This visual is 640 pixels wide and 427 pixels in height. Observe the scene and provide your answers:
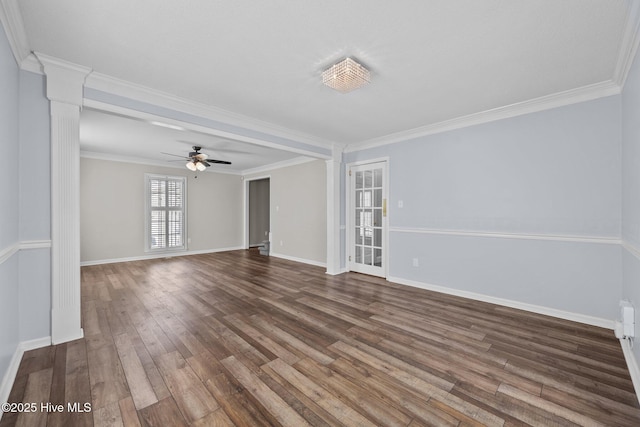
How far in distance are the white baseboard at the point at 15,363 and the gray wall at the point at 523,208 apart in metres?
4.29

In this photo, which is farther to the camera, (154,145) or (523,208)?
(154,145)

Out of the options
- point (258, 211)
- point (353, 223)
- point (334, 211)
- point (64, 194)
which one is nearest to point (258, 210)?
point (258, 211)

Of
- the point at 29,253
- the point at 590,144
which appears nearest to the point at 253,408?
the point at 29,253

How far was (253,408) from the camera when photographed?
1.56m

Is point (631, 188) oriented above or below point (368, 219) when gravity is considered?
above

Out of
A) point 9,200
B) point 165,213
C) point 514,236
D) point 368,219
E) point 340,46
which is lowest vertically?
point 514,236

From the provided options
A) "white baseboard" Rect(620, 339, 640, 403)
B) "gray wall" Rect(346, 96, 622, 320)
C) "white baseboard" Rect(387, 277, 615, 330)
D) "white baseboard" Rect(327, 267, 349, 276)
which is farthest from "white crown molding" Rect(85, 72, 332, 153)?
"white baseboard" Rect(620, 339, 640, 403)

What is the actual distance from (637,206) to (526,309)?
67.3 inches

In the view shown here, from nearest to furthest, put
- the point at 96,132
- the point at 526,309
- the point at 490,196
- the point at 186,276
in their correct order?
the point at 526,309
the point at 490,196
the point at 96,132
the point at 186,276

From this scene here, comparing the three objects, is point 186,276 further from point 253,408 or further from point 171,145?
point 253,408

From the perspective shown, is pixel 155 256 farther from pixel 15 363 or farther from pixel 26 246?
pixel 15 363

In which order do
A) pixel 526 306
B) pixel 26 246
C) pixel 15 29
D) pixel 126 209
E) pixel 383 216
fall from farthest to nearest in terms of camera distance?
1. pixel 126 209
2. pixel 383 216
3. pixel 526 306
4. pixel 26 246
5. pixel 15 29

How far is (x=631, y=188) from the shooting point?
2100 millimetres

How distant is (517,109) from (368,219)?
8.73 feet
